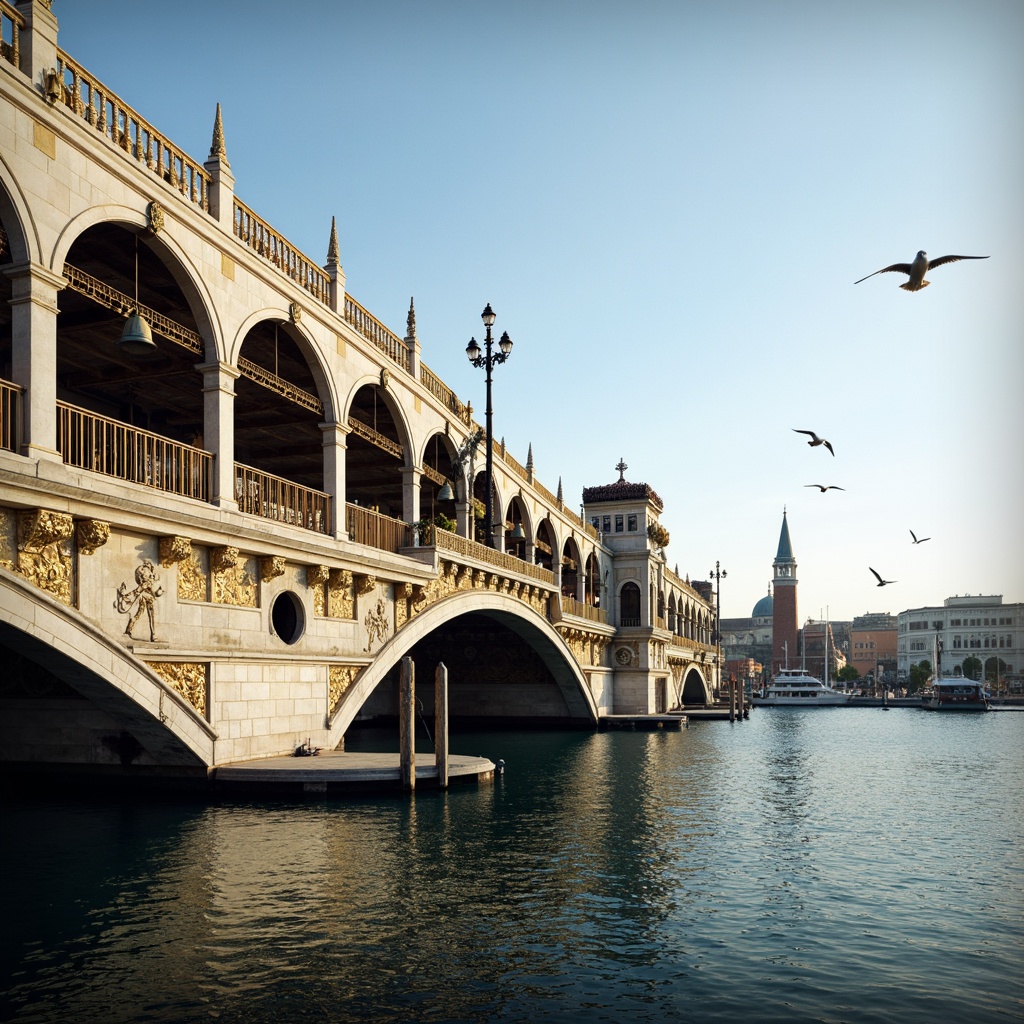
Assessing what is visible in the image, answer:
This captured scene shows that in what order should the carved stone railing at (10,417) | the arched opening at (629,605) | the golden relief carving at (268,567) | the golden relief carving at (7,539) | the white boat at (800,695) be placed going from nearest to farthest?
the golden relief carving at (7,539) < the carved stone railing at (10,417) < the golden relief carving at (268,567) < the arched opening at (629,605) < the white boat at (800,695)

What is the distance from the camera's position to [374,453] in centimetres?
3030

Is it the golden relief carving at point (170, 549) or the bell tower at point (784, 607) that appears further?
the bell tower at point (784, 607)

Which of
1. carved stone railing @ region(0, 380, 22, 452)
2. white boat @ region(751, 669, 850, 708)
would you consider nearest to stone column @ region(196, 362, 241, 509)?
carved stone railing @ region(0, 380, 22, 452)

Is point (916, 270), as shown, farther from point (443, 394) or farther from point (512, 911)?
point (443, 394)

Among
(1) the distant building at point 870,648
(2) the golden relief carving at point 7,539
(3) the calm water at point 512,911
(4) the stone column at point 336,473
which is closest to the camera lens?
(3) the calm water at point 512,911

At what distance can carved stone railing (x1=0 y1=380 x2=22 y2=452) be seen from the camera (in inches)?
527

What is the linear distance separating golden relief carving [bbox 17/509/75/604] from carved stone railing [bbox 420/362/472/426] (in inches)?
636

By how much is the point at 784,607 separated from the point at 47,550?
15140 cm

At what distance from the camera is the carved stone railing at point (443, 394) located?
1176 inches

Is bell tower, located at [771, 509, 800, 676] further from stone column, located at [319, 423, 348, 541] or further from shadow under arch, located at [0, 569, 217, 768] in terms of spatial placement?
shadow under arch, located at [0, 569, 217, 768]

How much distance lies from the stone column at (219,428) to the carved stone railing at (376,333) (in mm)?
6080

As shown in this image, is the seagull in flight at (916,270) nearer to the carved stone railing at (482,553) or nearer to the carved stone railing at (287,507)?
the carved stone railing at (287,507)

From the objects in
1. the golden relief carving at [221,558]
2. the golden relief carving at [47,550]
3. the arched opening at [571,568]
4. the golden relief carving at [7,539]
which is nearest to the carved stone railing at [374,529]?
the golden relief carving at [221,558]

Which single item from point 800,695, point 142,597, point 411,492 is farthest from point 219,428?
point 800,695
